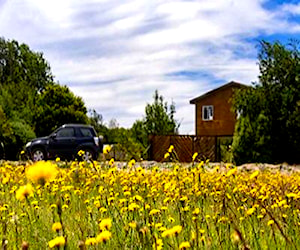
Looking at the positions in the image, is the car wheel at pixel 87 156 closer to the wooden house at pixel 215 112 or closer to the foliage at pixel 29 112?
the foliage at pixel 29 112

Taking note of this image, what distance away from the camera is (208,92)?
42250mm

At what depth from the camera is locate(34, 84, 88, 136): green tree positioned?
35.7 m

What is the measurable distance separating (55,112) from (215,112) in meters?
12.0

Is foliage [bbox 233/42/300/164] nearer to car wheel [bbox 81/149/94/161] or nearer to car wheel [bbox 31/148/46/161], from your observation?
car wheel [bbox 81/149/94/161]

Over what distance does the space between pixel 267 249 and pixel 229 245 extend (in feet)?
0.94

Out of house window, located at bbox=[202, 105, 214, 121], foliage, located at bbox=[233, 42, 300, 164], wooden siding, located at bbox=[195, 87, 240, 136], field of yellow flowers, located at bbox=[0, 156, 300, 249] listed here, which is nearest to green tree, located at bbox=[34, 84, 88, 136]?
wooden siding, located at bbox=[195, 87, 240, 136]

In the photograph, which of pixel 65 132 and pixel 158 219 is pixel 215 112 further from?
pixel 158 219

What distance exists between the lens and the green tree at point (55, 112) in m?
35.7

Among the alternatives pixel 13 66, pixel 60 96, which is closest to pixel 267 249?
pixel 60 96

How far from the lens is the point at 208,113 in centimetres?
4219

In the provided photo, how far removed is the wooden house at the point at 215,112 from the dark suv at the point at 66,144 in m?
17.7

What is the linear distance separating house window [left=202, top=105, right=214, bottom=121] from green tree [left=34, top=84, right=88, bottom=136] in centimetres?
943

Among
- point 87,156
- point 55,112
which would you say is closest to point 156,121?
point 55,112

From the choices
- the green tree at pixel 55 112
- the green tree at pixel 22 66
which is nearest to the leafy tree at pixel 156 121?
the green tree at pixel 55 112
